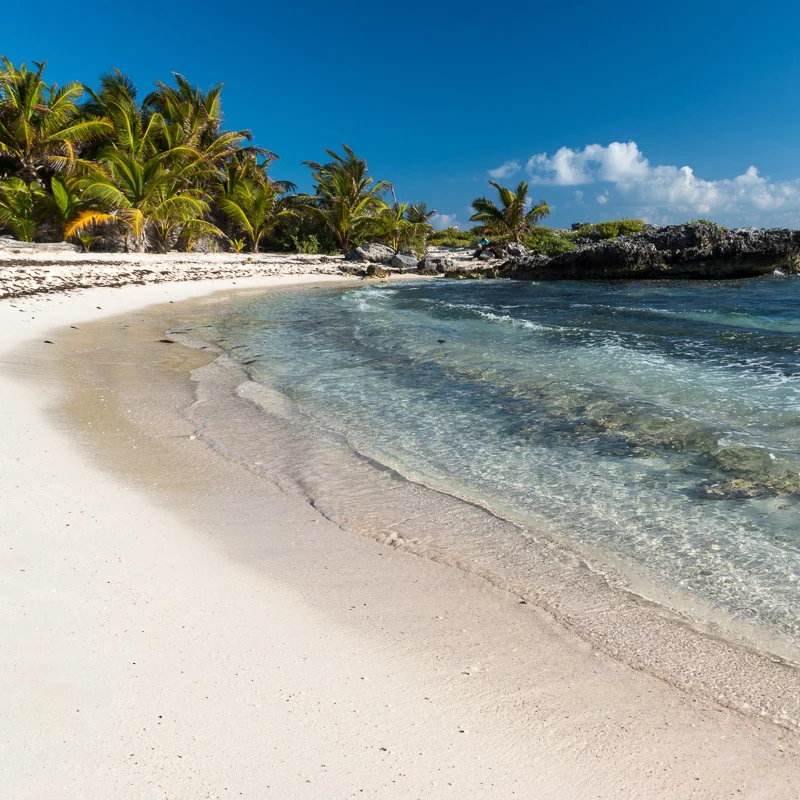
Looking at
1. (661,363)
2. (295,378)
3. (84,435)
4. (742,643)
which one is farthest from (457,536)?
(661,363)

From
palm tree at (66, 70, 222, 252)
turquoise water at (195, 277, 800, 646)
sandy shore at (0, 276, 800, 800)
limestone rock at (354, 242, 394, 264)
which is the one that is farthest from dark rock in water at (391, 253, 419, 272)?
sandy shore at (0, 276, 800, 800)

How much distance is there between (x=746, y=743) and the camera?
2.16 meters

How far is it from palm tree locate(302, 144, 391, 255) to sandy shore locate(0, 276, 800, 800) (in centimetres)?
3663

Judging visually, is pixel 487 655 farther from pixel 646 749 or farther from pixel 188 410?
pixel 188 410

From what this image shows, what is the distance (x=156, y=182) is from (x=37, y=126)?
7.08m

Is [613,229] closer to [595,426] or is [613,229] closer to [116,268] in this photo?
[116,268]

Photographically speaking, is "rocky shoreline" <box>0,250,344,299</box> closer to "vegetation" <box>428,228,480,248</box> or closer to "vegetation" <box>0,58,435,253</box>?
"vegetation" <box>0,58,435,253</box>

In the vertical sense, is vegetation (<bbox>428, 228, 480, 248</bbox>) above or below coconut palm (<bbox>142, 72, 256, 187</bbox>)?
below

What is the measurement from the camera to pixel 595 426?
6293mm

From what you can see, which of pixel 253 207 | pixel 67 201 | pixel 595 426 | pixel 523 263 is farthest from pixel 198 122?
pixel 595 426

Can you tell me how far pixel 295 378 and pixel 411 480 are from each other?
14.1ft

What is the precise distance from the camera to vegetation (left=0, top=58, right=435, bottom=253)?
27188mm

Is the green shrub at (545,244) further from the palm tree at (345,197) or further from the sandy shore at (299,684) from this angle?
the sandy shore at (299,684)

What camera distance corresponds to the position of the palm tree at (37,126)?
28062 millimetres
